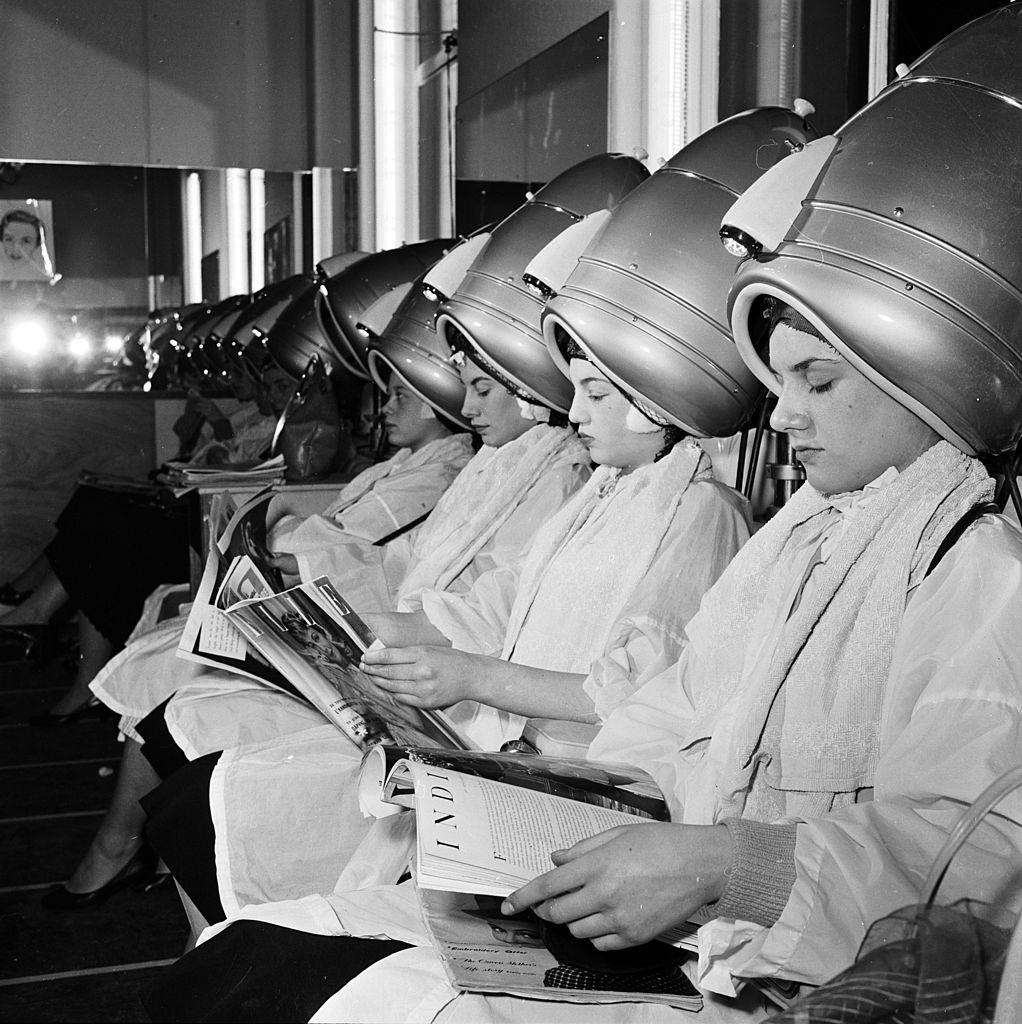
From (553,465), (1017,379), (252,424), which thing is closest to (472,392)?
(553,465)

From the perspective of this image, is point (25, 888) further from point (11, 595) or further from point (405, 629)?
point (11, 595)

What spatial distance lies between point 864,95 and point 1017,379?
103 centimetres

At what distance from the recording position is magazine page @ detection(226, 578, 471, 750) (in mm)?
1477

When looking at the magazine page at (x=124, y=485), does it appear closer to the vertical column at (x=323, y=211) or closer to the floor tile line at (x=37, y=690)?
the floor tile line at (x=37, y=690)

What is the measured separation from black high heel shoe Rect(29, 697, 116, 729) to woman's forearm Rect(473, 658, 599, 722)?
2.41 m

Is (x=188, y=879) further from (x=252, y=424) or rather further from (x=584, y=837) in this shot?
(x=252, y=424)

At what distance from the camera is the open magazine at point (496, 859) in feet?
3.03

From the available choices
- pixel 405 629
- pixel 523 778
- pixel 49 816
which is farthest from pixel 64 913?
pixel 523 778

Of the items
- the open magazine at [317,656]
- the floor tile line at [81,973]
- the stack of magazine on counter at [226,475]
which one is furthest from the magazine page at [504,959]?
the stack of magazine on counter at [226,475]

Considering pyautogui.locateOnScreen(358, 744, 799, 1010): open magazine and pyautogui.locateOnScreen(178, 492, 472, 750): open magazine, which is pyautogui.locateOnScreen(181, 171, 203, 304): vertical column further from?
pyautogui.locateOnScreen(358, 744, 799, 1010): open magazine

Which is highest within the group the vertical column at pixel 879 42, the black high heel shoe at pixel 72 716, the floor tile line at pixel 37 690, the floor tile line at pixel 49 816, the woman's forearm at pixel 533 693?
the vertical column at pixel 879 42

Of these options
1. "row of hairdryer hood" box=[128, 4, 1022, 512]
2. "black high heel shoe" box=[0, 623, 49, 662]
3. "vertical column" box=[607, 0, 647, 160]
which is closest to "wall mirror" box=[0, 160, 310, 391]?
"black high heel shoe" box=[0, 623, 49, 662]

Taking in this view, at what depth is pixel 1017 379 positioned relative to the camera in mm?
1012

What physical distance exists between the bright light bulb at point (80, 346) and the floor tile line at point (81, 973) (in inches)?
129
